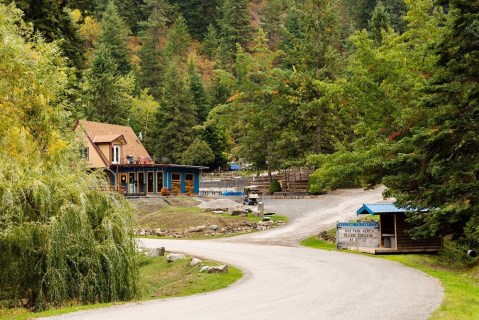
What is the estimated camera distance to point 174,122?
254 feet

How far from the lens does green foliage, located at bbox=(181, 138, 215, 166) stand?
244ft

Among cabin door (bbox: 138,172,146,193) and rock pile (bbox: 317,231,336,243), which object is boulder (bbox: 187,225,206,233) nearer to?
rock pile (bbox: 317,231,336,243)

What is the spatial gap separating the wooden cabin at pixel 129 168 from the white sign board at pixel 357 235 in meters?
28.8

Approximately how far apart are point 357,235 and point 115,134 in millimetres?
35170

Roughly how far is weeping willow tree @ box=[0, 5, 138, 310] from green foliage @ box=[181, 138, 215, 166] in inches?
2133

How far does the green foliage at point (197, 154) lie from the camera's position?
74.3 meters

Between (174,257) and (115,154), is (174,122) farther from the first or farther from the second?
(174,257)

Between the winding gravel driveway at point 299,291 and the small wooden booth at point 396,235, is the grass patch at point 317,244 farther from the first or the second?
the small wooden booth at point 396,235

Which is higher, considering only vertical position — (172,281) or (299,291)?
(299,291)

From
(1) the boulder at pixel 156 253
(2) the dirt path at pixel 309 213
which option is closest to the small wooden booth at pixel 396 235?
(2) the dirt path at pixel 309 213

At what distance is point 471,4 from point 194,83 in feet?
223

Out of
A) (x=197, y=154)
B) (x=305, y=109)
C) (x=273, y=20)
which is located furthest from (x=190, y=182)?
(x=273, y=20)

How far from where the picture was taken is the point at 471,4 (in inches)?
813

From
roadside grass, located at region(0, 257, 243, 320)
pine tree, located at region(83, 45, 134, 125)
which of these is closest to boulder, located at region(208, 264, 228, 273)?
roadside grass, located at region(0, 257, 243, 320)
